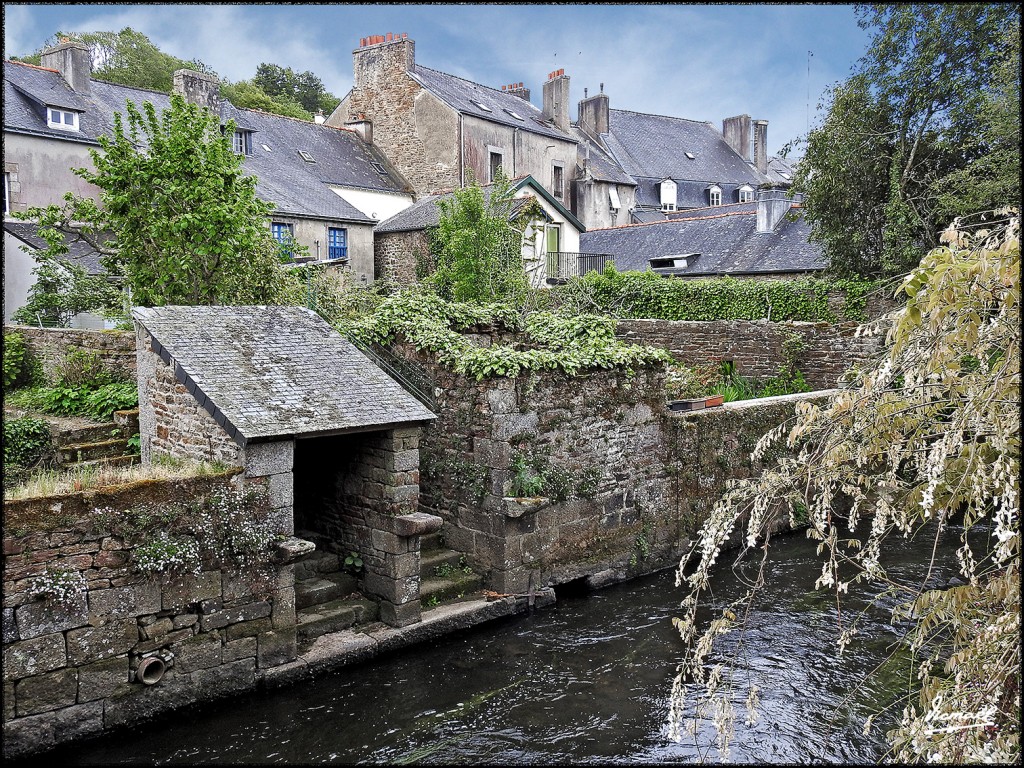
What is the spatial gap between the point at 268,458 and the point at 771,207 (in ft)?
67.9

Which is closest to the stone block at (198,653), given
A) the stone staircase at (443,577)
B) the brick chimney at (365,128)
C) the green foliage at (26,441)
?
the stone staircase at (443,577)

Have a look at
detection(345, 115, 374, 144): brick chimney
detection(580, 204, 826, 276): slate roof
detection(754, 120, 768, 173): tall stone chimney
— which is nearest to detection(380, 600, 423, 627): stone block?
detection(580, 204, 826, 276): slate roof

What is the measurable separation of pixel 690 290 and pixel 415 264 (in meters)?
9.79

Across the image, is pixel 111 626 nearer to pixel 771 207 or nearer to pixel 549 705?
pixel 549 705

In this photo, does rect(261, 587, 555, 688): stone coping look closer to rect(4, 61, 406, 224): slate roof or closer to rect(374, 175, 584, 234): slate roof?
rect(374, 175, 584, 234): slate roof

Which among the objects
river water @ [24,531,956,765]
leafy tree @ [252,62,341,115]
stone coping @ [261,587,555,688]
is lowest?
river water @ [24,531,956,765]

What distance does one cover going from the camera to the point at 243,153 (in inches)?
773

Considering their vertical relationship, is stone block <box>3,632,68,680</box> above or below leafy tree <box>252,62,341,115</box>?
below

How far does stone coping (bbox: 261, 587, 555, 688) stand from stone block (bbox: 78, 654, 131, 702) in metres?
1.32

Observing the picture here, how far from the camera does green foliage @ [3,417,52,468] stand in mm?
9039

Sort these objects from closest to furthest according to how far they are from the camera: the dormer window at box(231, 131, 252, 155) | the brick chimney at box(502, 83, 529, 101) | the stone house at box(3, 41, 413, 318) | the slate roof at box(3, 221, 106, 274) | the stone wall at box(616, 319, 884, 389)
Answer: the stone wall at box(616, 319, 884, 389) → the slate roof at box(3, 221, 106, 274) → the stone house at box(3, 41, 413, 318) → the dormer window at box(231, 131, 252, 155) → the brick chimney at box(502, 83, 529, 101)

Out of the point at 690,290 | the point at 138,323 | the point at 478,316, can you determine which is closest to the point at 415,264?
the point at 690,290

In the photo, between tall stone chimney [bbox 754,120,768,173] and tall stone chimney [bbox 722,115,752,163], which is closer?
tall stone chimney [bbox 722,115,752,163]

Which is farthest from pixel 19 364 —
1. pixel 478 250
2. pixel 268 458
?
pixel 478 250
